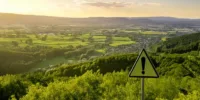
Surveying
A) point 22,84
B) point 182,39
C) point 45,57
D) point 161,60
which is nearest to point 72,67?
point 161,60

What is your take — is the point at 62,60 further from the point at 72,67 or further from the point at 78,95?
the point at 78,95

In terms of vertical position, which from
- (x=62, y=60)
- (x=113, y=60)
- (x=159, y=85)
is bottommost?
(x=62, y=60)

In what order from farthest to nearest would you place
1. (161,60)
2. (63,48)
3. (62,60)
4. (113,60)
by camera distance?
(63,48)
(62,60)
(113,60)
(161,60)

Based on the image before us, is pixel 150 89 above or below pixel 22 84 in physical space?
above

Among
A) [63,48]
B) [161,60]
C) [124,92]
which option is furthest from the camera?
[63,48]

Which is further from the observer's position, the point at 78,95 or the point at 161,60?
the point at 161,60

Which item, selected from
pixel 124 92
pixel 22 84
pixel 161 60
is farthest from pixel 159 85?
pixel 161 60
